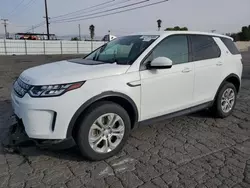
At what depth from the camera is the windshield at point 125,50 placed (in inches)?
139

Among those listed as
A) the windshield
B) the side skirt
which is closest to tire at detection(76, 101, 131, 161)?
the side skirt

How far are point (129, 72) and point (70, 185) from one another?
1.58m

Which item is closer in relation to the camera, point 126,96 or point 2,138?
point 126,96

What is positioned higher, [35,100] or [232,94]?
[35,100]

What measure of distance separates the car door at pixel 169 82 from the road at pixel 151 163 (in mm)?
539

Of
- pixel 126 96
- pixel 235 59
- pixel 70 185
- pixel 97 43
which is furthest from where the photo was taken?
pixel 97 43

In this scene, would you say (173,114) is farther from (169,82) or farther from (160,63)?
(160,63)

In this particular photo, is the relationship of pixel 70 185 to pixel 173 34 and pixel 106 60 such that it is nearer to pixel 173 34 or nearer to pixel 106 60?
pixel 106 60

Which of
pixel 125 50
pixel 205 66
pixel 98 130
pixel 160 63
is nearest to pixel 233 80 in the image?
pixel 205 66

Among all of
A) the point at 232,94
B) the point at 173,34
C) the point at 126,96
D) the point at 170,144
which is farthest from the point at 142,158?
the point at 232,94

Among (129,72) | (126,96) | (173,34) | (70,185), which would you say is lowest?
(70,185)

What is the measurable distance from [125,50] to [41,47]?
32.2 metres

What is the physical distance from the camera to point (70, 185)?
2.68m

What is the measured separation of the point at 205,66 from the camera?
418 cm
